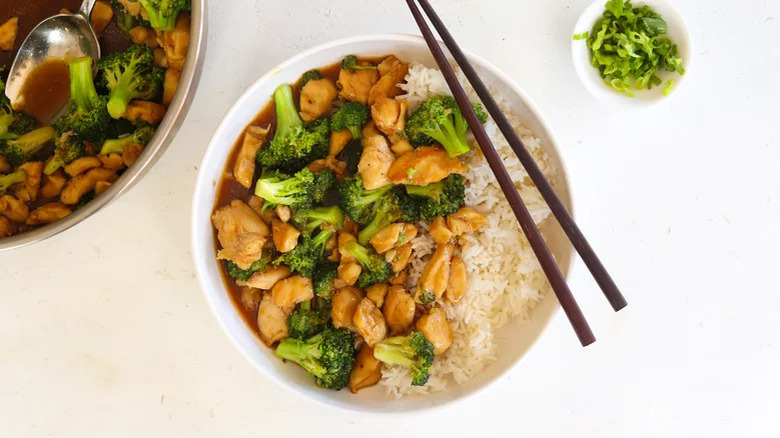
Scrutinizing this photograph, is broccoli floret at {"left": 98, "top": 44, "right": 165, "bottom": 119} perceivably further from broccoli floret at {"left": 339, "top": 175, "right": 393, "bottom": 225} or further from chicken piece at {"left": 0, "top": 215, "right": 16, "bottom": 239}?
broccoli floret at {"left": 339, "top": 175, "right": 393, "bottom": 225}

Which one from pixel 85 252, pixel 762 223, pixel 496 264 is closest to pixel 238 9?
pixel 85 252

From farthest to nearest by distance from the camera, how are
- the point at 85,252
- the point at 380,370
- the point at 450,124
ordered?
the point at 85,252
the point at 380,370
the point at 450,124

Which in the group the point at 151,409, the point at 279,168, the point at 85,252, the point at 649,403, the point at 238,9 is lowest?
the point at 649,403

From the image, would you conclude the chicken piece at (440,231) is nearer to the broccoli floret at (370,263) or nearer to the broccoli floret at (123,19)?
the broccoli floret at (370,263)

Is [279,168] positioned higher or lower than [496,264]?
higher

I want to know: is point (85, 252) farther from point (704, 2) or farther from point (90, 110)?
point (704, 2)

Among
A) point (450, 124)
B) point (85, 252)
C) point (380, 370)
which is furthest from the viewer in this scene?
point (85, 252)

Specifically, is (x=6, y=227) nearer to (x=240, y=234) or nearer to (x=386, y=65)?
(x=240, y=234)

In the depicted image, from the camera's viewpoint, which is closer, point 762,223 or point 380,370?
point 380,370

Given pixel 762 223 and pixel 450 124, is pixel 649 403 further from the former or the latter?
pixel 450 124
